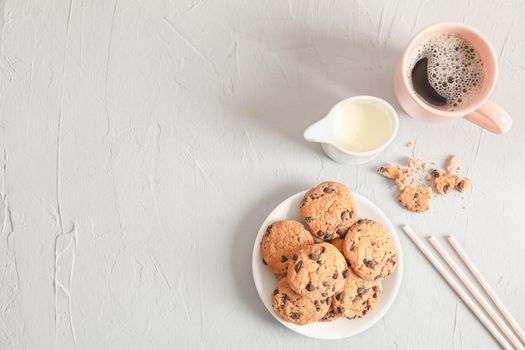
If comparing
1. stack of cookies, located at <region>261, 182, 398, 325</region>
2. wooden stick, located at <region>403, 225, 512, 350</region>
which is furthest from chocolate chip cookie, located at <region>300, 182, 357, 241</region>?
wooden stick, located at <region>403, 225, 512, 350</region>

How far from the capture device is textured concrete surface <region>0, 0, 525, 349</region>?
0.93 meters

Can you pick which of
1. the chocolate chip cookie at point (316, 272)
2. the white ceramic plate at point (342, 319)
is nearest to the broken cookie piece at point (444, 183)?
the white ceramic plate at point (342, 319)

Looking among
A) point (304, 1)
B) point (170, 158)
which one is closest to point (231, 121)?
point (170, 158)

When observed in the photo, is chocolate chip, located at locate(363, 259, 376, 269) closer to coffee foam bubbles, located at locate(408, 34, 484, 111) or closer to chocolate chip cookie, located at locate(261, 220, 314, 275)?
chocolate chip cookie, located at locate(261, 220, 314, 275)

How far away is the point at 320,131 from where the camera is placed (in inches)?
33.6

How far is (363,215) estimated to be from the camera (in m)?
0.89

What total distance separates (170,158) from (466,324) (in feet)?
1.68

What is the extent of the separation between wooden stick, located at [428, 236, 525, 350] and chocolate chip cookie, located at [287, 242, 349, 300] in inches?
7.1

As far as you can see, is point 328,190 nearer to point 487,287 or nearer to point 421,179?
point 421,179

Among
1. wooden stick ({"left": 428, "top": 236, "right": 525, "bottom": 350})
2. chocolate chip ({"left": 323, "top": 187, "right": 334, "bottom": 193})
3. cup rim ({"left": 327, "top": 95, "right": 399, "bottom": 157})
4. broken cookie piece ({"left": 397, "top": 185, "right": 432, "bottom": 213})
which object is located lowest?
wooden stick ({"left": 428, "top": 236, "right": 525, "bottom": 350})

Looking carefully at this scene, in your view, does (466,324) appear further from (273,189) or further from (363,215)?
(273,189)

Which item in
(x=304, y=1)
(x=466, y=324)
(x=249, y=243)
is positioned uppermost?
(x=304, y=1)

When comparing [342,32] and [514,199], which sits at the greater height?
[342,32]

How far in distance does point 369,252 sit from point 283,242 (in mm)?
118
